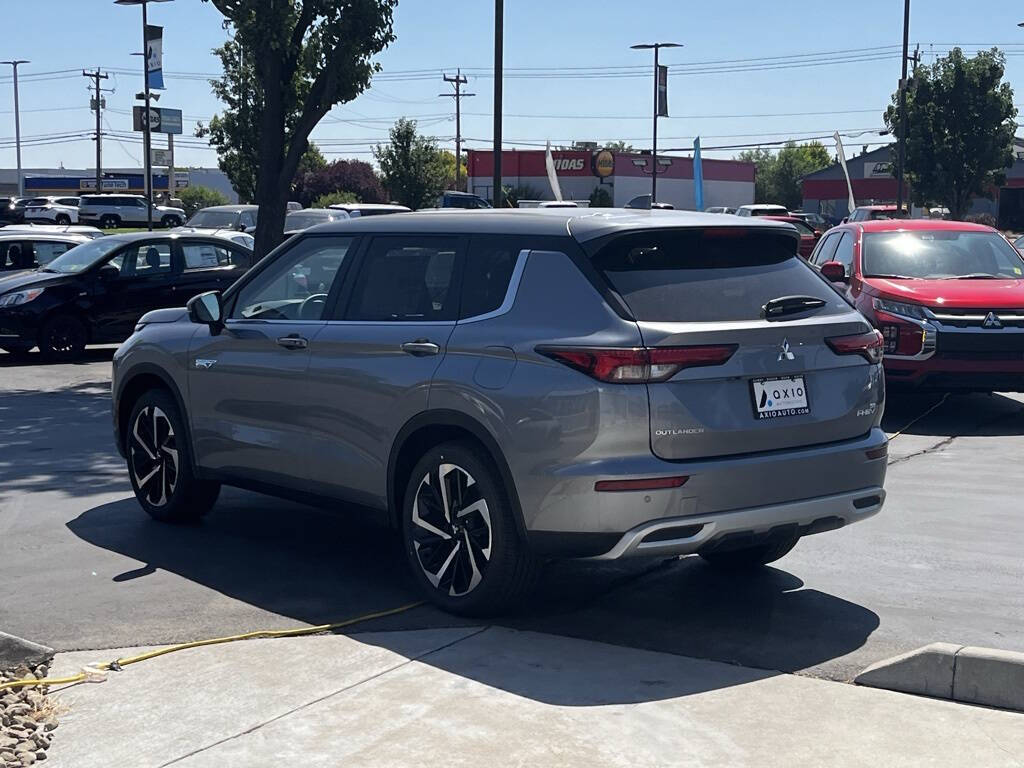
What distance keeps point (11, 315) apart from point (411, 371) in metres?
12.7

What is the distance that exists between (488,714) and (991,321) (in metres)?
8.44

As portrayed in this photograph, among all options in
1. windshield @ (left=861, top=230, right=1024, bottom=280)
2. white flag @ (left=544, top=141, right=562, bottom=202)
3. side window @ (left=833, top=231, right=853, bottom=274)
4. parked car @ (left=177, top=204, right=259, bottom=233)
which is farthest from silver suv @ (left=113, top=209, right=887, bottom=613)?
parked car @ (left=177, top=204, right=259, bottom=233)

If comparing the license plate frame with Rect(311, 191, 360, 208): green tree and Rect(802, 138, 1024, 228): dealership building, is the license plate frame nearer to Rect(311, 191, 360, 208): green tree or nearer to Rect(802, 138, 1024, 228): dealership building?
Rect(311, 191, 360, 208): green tree

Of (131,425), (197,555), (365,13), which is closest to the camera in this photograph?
(197,555)

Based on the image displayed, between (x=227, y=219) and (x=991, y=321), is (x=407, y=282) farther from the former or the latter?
(x=227, y=219)

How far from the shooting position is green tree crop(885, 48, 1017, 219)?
51.0 m

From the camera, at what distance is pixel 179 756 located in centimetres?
453

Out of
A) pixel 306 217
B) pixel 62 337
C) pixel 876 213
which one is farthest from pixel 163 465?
pixel 876 213

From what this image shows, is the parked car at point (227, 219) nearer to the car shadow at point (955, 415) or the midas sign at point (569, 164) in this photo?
the car shadow at point (955, 415)

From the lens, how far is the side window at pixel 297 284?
7094 millimetres

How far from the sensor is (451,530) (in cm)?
615

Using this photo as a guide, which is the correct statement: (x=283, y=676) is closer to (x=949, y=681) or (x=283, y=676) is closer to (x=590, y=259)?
(x=590, y=259)

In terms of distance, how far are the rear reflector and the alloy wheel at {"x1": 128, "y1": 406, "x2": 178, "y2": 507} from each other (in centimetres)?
330

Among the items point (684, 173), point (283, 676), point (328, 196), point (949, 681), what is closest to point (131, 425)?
point (283, 676)
